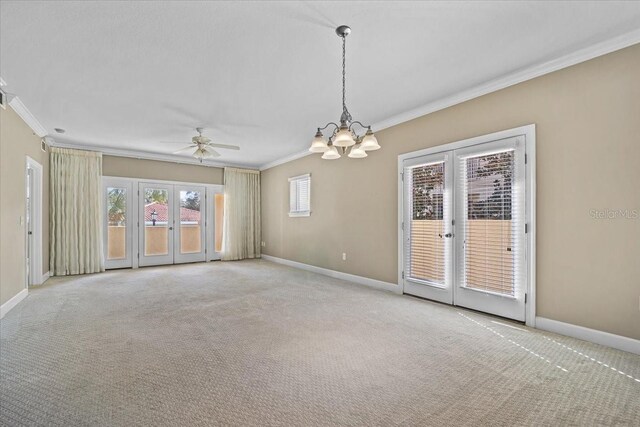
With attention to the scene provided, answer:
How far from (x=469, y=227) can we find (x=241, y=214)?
6.28 m

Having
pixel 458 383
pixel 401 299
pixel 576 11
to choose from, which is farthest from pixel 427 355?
pixel 576 11

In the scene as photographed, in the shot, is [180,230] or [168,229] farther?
[180,230]

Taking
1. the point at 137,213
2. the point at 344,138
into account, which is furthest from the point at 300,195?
the point at 344,138

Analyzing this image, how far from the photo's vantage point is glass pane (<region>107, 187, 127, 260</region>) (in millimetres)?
6992

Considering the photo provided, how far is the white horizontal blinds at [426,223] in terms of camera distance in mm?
4238

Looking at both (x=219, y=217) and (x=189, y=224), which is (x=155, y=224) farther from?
(x=219, y=217)

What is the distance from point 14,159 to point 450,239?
235 inches

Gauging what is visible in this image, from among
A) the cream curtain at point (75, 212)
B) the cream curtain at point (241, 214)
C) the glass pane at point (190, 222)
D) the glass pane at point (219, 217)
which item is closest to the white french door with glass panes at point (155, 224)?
the glass pane at point (190, 222)

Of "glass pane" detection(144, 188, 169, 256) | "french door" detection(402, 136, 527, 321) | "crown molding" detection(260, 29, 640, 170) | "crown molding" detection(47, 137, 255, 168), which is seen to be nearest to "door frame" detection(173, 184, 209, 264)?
"glass pane" detection(144, 188, 169, 256)

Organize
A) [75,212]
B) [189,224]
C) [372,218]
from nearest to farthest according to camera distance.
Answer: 1. [372,218]
2. [75,212]
3. [189,224]

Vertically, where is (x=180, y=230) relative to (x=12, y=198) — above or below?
below

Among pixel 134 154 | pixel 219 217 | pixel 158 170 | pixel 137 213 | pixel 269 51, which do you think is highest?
pixel 269 51

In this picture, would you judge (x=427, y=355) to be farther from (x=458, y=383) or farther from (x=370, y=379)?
(x=370, y=379)

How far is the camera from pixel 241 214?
869 cm
